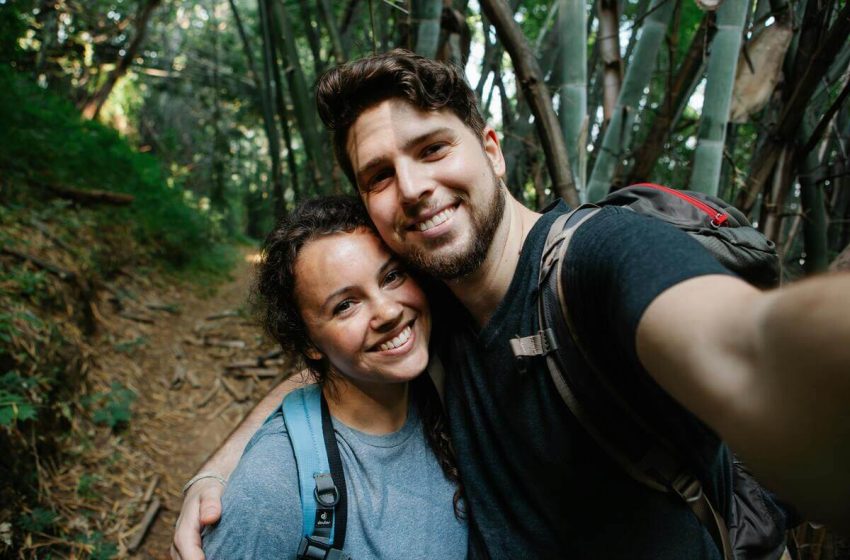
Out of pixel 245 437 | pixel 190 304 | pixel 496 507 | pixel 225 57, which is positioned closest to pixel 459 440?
pixel 496 507

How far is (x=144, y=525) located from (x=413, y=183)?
9.38ft

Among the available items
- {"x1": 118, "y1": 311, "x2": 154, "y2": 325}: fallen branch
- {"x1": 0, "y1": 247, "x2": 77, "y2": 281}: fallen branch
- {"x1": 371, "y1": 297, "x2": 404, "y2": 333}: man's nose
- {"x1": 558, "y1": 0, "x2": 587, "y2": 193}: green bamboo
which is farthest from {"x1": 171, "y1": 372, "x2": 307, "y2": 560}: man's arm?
{"x1": 118, "y1": 311, "x2": 154, "y2": 325}: fallen branch

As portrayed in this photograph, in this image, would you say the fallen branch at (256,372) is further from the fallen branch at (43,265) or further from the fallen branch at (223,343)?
the fallen branch at (43,265)

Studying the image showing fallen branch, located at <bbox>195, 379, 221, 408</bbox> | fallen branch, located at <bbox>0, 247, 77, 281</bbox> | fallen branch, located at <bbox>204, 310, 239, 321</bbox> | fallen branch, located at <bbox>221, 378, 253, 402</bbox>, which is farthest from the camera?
fallen branch, located at <bbox>204, 310, 239, 321</bbox>

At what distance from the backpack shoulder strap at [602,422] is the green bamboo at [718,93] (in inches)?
38.0

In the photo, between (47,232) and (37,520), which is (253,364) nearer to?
(47,232)

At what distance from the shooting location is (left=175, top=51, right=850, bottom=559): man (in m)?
0.52

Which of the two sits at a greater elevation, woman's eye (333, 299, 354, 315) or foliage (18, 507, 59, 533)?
woman's eye (333, 299, 354, 315)

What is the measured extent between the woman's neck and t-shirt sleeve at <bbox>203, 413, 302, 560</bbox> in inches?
11.2

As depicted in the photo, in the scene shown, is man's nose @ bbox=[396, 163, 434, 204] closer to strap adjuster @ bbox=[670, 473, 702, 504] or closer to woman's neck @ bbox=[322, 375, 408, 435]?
woman's neck @ bbox=[322, 375, 408, 435]

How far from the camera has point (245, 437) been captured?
5.69ft

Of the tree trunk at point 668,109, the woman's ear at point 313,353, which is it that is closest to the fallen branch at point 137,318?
the woman's ear at point 313,353

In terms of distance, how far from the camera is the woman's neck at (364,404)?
4.95 ft

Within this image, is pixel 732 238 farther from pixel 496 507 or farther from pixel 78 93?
pixel 78 93
